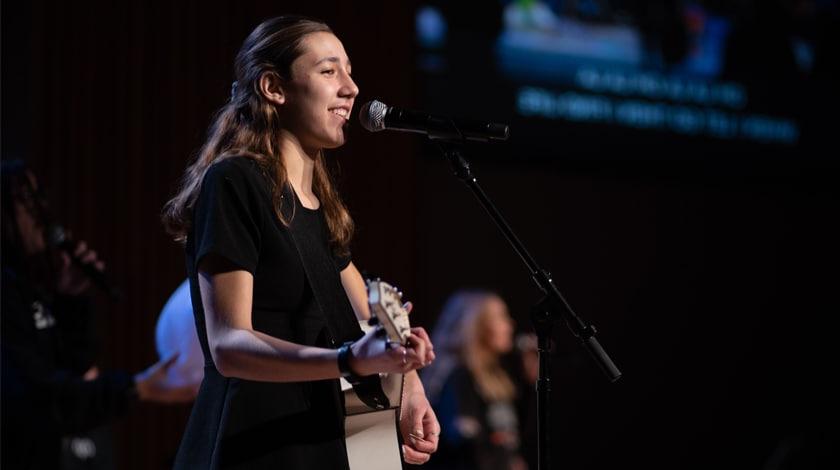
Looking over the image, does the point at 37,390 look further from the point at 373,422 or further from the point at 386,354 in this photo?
the point at 386,354

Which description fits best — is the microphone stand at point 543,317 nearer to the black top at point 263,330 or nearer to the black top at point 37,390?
the black top at point 263,330

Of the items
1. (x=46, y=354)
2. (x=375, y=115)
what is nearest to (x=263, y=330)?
(x=375, y=115)

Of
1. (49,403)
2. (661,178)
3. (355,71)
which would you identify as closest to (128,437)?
(49,403)

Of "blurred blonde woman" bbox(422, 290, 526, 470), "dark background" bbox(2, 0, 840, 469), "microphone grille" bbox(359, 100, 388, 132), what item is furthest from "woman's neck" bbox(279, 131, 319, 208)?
"blurred blonde woman" bbox(422, 290, 526, 470)

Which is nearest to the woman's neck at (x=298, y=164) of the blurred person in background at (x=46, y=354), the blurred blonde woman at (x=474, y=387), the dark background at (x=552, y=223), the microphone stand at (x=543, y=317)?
the microphone stand at (x=543, y=317)

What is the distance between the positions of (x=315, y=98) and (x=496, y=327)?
314 cm

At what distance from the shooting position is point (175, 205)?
195 centimetres

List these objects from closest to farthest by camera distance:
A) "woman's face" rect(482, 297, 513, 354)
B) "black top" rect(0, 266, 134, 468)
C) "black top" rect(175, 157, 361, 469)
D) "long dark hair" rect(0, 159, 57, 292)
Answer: "black top" rect(175, 157, 361, 469) → "black top" rect(0, 266, 134, 468) → "long dark hair" rect(0, 159, 57, 292) → "woman's face" rect(482, 297, 513, 354)

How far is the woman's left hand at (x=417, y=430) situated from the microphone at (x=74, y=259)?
4.26ft

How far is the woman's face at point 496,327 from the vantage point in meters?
4.98

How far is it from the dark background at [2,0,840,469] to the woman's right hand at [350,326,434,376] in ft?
8.74

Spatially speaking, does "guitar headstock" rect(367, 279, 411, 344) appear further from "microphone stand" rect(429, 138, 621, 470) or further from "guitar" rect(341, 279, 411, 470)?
"microphone stand" rect(429, 138, 621, 470)

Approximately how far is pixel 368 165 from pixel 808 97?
9.09ft

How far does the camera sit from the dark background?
13.8ft
